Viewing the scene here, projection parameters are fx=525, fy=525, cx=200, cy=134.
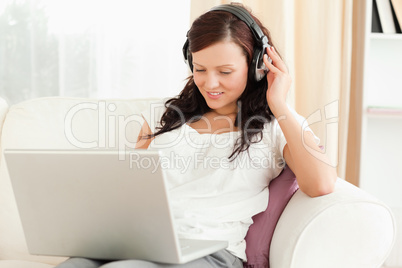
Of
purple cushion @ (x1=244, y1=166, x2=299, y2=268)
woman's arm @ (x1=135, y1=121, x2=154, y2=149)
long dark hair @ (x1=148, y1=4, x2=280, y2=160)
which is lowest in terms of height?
purple cushion @ (x1=244, y1=166, x2=299, y2=268)

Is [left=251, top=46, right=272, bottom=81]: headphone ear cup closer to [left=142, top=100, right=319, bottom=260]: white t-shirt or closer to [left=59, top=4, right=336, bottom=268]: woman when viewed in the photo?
[left=59, top=4, right=336, bottom=268]: woman

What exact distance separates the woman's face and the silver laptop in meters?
0.45

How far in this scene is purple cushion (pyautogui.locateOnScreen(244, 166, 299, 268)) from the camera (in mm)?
1296

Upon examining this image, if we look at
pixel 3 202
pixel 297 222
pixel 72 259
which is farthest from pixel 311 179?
pixel 3 202

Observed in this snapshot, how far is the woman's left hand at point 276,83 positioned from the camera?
1.34 m

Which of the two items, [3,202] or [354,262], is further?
[3,202]

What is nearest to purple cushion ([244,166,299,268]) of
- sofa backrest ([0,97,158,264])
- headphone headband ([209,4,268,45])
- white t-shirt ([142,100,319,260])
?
white t-shirt ([142,100,319,260])

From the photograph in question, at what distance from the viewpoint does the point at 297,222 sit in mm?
1185

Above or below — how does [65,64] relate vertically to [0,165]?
above

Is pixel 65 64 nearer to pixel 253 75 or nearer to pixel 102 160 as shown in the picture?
pixel 253 75

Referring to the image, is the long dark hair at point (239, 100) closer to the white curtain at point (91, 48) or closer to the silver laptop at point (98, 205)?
the silver laptop at point (98, 205)

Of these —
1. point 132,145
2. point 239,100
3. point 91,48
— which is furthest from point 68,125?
point 91,48

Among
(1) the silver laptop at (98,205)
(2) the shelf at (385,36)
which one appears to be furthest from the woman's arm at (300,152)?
(2) the shelf at (385,36)

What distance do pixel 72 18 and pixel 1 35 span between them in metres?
0.32
